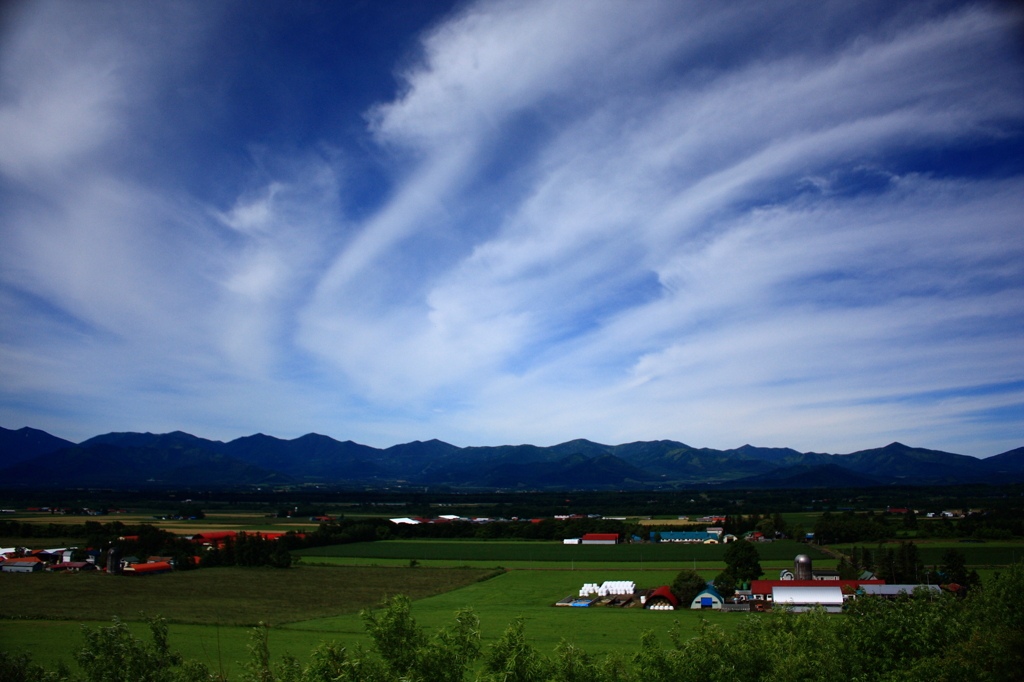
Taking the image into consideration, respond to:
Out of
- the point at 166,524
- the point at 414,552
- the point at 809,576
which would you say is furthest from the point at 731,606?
the point at 166,524

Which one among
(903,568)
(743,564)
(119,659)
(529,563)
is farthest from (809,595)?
(119,659)

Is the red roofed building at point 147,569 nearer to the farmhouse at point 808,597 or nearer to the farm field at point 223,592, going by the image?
the farm field at point 223,592

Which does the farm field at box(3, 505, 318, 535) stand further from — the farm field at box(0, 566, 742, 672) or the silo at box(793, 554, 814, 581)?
the silo at box(793, 554, 814, 581)

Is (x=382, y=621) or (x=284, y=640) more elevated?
(x=382, y=621)

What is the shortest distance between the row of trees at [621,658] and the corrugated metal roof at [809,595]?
21.5 metres

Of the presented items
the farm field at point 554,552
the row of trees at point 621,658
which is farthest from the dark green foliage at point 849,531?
the row of trees at point 621,658

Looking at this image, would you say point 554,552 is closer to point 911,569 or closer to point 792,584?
point 792,584

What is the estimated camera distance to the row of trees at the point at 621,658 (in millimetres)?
16047

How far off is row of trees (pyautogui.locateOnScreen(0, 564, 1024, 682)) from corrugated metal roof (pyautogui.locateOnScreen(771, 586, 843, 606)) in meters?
Answer: 21.5

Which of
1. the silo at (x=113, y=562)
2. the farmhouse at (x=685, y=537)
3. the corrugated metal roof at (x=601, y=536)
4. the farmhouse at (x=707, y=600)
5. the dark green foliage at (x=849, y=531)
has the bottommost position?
the farmhouse at (x=685, y=537)

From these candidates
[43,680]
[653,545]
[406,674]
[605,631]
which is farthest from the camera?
[653,545]

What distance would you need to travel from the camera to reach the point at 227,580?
5316 cm

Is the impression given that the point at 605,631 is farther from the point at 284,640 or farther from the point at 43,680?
the point at 43,680

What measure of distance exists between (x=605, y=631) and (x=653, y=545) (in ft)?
171
